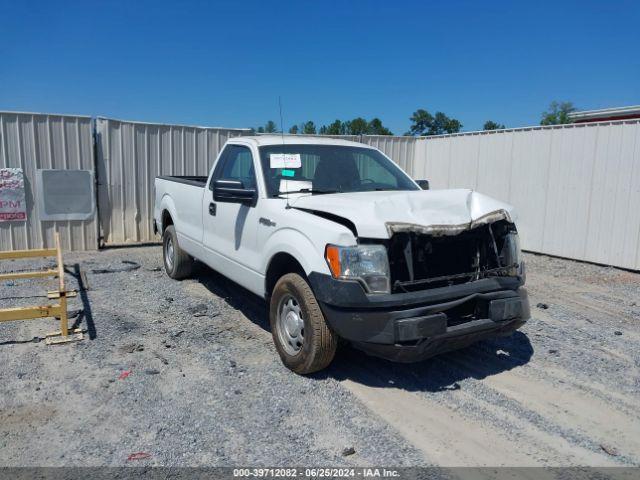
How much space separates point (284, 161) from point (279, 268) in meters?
1.13

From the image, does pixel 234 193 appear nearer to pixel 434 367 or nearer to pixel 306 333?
pixel 306 333

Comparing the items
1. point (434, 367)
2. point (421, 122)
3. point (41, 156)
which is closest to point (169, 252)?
point (41, 156)

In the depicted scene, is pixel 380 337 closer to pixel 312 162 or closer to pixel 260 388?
pixel 260 388

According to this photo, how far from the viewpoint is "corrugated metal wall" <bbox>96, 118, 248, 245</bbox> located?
387 inches

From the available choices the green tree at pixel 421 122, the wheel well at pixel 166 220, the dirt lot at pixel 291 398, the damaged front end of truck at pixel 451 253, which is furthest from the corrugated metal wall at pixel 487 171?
the green tree at pixel 421 122

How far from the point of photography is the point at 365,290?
3.58 meters

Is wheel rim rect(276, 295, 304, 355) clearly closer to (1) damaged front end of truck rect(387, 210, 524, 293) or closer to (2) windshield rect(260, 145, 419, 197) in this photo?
(1) damaged front end of truck rect(387, 210, 524, 293)

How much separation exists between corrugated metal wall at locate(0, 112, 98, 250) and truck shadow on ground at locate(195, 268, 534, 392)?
236 inches

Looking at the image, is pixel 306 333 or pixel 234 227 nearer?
pixel 306 333

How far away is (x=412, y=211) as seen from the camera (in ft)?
12.6

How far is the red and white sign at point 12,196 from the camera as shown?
888 cm

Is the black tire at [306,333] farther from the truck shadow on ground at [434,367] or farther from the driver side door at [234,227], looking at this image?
the driver side door at [234,227]

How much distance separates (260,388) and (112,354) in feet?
5.24

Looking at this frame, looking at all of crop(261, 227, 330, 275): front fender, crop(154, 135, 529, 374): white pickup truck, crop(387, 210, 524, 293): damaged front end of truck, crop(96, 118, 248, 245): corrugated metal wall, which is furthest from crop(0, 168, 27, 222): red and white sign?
crop(387, 210, 524, 293): damaged front end of truck
